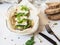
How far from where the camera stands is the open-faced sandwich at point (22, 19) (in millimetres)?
857

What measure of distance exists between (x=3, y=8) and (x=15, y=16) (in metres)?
0.12

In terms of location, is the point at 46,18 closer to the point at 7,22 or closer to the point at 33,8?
the point at 33,8

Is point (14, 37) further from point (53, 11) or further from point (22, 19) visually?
point (53, 11)

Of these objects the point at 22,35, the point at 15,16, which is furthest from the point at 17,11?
the point at 22,35

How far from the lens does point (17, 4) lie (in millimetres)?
984

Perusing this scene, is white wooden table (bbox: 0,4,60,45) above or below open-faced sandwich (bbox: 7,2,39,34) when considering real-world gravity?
below

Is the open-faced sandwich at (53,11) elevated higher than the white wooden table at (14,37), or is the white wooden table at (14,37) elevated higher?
the open-faced sandwich at (53,11)

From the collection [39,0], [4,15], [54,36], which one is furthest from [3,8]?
[54,36]

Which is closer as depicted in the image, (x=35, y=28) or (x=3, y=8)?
(x=35, y=28)

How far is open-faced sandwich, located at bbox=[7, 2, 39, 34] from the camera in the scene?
2.81 ft

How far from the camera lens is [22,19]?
88 centimetres

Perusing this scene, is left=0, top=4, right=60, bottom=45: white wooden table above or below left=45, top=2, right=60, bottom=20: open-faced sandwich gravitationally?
below

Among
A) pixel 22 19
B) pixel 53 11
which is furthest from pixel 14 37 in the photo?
pixel 53 11

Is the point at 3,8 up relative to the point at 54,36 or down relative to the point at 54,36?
up
